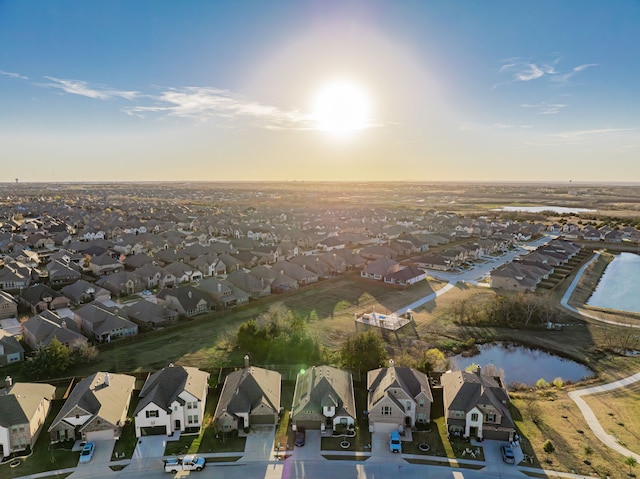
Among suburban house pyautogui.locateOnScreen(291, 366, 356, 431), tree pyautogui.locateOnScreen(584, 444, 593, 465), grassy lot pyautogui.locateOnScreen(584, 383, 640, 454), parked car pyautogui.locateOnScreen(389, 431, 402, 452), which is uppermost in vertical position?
suburban house pyautogui.locateOnScreen(291, 366, 356, 431)

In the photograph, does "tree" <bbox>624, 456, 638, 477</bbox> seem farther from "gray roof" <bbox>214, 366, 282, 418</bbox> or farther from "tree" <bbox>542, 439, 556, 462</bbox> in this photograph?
"gray roof" <bbox>214, 366, 282, 418</bbox>

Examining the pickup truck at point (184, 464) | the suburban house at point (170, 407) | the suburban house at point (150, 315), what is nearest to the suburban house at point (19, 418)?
the suburban house at point (170, 407)

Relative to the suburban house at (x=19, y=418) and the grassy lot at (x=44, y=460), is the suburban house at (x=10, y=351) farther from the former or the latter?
the grassy lot at (x=44, y=460)

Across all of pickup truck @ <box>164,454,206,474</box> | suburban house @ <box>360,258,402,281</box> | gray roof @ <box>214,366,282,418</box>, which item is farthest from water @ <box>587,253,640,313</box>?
pickup truck @ <box>164,454,206,474</box>

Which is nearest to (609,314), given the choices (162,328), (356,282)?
(356,282)

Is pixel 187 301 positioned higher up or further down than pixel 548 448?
higher up

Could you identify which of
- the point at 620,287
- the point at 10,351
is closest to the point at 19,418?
the point at 10,351

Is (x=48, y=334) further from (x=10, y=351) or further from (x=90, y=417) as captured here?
(x=90, y=417)
